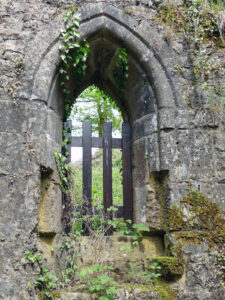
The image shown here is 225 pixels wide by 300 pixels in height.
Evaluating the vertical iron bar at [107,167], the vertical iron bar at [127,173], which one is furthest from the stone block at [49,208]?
the vertical iron bar at [127,173]

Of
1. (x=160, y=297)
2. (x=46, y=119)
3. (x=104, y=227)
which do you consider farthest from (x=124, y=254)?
(x=46, y=119)

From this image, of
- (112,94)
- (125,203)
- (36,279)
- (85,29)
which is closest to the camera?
(36,279)

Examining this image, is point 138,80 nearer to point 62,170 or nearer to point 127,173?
point 127,173

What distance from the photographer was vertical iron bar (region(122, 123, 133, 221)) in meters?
4.44

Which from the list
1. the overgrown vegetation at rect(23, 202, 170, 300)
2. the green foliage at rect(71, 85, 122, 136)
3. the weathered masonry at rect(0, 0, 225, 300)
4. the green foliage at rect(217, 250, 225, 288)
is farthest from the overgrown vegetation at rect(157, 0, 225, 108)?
the green foliage at rect(71, 85, 122, 136)

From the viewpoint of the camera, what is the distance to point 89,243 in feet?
13.5

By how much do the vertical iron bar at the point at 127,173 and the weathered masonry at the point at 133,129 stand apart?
0.09 m

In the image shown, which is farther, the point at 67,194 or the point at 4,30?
the point at 67,194

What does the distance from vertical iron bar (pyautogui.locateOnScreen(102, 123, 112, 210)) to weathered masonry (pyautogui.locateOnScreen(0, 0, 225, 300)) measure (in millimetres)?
303

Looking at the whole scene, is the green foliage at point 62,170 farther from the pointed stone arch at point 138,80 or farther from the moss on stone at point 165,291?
the moss on stone at point 165,291

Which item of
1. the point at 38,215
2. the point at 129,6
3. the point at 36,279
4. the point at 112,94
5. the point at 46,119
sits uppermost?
the point at 129,6

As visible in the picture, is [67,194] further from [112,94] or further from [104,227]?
[112,94]

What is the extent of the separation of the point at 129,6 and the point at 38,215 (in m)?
2.64

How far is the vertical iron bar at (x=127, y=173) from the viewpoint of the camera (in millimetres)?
4438
